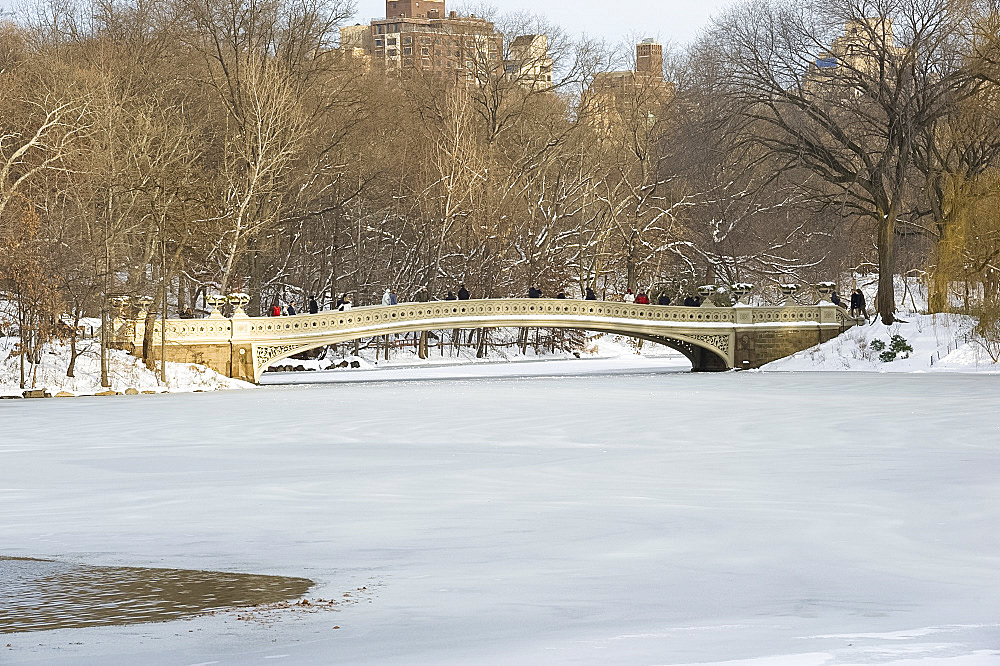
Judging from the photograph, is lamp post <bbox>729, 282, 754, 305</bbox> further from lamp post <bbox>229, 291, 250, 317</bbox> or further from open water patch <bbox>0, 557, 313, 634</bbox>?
open water patch <bbox>0, 557, 313, 634</bbox>

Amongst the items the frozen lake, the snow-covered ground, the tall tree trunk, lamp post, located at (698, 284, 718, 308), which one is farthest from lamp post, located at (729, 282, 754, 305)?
the frozen lake

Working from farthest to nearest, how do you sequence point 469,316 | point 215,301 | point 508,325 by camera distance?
point 508,325
point 469,316
point 215,301

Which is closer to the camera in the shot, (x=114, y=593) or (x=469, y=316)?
(x=114, y=593)

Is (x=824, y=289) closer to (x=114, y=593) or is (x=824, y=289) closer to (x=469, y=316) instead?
(x=469, y=316)

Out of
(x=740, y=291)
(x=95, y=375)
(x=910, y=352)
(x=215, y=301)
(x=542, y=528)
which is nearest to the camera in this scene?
(x=542, y=528)

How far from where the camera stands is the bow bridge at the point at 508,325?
4034 centimetres

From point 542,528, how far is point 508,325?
3161 centimetres

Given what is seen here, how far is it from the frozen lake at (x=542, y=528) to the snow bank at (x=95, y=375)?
322 inches

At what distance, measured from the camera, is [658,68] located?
63562mm

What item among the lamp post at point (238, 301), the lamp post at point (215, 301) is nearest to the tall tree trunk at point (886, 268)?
the lamp post at point (238, 301)

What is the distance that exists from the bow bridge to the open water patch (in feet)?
92.0

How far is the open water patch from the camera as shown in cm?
915

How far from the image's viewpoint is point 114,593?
32.8 feet

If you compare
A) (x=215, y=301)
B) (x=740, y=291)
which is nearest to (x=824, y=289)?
(x=740, y=291)
